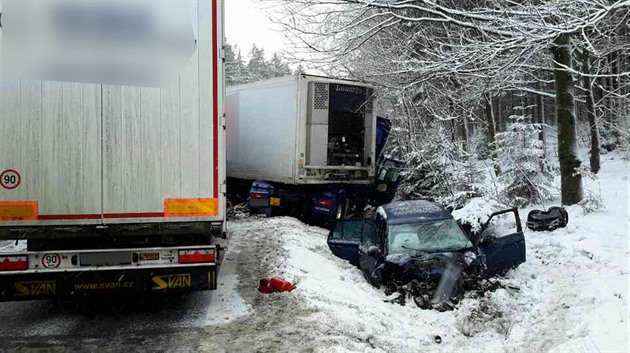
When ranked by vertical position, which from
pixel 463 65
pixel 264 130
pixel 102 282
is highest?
pixel 463 65

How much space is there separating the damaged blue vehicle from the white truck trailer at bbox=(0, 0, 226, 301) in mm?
2871

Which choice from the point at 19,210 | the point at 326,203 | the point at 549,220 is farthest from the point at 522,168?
the point at 19,210

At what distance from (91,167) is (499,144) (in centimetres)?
1350

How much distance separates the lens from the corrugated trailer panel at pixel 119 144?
5051 mm

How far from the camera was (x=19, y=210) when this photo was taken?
5.10 metres

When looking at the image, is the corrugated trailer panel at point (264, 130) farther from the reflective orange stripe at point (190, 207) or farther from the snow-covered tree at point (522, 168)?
the reflective orange stripe at point (190, 207)

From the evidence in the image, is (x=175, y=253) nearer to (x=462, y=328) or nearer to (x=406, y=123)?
(x=462, y=328)

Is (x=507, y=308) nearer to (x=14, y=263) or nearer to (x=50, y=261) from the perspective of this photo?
(x=50, y=261)

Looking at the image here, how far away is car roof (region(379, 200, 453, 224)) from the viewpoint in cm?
836

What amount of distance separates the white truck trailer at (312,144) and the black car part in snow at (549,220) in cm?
488

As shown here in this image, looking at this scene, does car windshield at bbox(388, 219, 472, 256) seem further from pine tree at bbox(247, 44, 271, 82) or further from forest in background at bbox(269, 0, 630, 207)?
pine tree at bbox(247, 44, 271, 82)

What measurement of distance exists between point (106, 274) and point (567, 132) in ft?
35.1

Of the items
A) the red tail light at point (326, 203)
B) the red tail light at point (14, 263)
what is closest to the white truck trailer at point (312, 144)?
the red tail light at point (326, 203)

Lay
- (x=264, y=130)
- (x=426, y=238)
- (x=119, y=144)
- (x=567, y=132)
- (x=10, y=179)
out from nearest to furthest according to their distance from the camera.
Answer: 1. (x=10, y=179)
2. (x=119, y=144)
3. (x=426, y=238)
4. (x=567, y=132)
5. (x=264, y=130)
